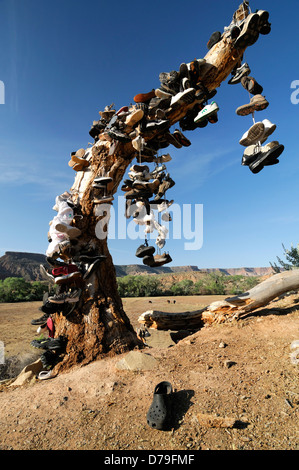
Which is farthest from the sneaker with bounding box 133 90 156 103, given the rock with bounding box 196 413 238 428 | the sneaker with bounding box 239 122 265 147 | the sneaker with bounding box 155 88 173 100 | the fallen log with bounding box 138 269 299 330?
the rock with bounding box 196 413 238 428

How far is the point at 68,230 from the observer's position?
4.53 meters

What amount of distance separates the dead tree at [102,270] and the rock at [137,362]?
60cm

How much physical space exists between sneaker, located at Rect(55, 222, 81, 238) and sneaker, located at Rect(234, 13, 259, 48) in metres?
4.60

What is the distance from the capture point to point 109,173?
5270 millimetres

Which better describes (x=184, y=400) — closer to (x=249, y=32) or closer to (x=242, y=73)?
(x=242, y=73)

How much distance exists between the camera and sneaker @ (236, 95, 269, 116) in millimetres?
3700

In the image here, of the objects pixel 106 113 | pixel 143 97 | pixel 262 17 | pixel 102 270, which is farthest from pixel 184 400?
pixel 106 113

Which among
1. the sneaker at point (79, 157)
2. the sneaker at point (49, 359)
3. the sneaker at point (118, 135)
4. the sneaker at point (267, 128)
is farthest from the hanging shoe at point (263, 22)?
the sneaker at point (49, 359)

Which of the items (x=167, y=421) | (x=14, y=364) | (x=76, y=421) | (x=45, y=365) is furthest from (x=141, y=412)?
(x=14, y=364)

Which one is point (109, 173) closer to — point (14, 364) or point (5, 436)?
point (5, 436)

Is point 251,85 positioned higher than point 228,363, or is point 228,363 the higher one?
point 251,85

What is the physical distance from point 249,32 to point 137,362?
230 inches

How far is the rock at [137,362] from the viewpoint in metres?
3.48

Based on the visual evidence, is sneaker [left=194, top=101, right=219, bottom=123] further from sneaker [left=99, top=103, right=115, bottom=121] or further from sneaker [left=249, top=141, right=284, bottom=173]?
sneaker [left=99, top=103, right=115, bottom=121]
